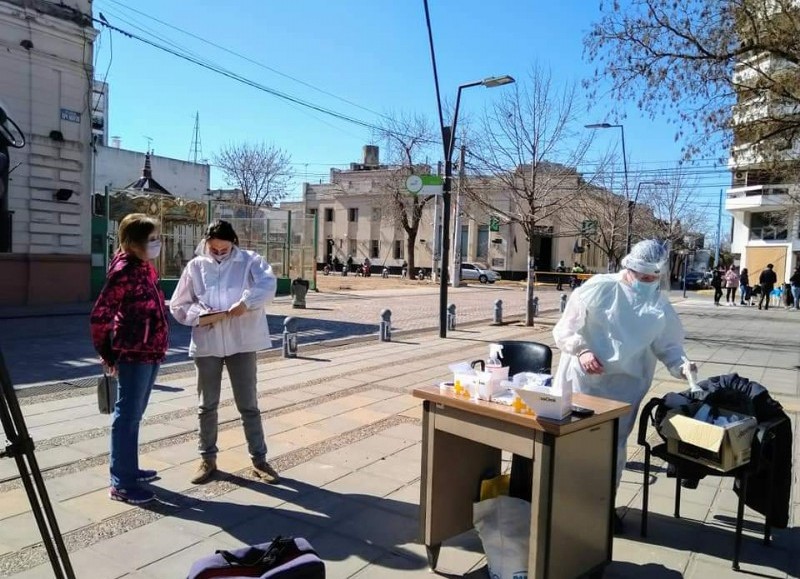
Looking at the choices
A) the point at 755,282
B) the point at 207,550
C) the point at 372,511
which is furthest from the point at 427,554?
the point at 755,282

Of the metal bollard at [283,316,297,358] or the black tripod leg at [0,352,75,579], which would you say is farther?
the metal bollard at [283,316,297,358]

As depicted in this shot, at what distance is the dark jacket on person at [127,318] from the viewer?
387cm

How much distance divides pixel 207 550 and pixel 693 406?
2.79m

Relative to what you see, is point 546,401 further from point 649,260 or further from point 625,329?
point 649,260

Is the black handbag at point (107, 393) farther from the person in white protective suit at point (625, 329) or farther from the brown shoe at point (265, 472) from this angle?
the person in white protective suit at point (625, 329)

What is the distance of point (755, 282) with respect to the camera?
3862cm

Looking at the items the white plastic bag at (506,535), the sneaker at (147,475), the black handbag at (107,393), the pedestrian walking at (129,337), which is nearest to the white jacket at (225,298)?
the pedestrian walking at (129,337)

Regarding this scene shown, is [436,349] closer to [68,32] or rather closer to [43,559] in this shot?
[43,559]

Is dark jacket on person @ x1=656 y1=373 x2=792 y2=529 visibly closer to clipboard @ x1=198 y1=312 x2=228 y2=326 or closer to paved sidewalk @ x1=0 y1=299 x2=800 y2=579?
paved sidewalk @ x1=0 y1=299 x2=800 y2=579

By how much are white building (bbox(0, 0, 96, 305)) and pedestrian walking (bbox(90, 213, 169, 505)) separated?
48.0 ft

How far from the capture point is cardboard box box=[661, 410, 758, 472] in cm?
321

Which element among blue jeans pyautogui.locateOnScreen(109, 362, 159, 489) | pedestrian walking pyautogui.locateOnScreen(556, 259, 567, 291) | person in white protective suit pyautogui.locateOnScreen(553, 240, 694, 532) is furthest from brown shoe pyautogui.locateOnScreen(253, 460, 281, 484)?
pedestrian walking pyautogui.locateOnScreen(556, 259, 567, 291)

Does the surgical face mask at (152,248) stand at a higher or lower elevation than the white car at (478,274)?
higher

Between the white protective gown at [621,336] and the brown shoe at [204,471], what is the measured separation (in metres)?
2.52
